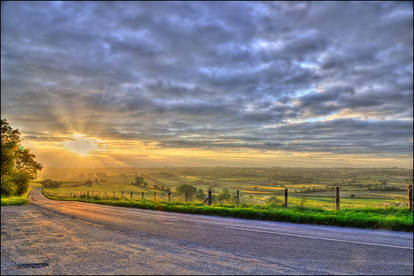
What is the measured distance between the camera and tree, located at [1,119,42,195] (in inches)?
1246

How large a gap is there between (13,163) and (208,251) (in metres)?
37.0

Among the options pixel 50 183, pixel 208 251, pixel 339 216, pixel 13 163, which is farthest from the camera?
A: pixel 50 183

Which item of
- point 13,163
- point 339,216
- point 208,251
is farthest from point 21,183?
point 208,251

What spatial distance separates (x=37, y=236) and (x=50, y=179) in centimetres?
14412

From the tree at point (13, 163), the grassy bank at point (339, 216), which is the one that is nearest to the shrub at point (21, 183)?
the tree at point (13, 163)

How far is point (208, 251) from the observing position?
21.8 ft

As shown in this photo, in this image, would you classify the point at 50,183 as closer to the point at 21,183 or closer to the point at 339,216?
the point at 21,183

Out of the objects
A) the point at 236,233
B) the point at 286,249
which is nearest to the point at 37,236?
the point at 236,233

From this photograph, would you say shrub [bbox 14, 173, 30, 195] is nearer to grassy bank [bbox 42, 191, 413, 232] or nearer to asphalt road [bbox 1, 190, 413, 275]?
grassy bank [bbox 42, 191, 413, 232]

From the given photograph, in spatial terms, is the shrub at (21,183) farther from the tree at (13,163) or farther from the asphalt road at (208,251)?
the asphalt road at (208,251)

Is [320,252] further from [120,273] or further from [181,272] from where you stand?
[120,273]

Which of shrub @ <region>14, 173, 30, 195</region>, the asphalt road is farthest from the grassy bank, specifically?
shrub @ <region>14, 173, 30, 195</region>

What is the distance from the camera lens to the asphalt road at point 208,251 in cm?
550

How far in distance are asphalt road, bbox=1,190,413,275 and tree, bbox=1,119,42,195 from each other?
25.9m
